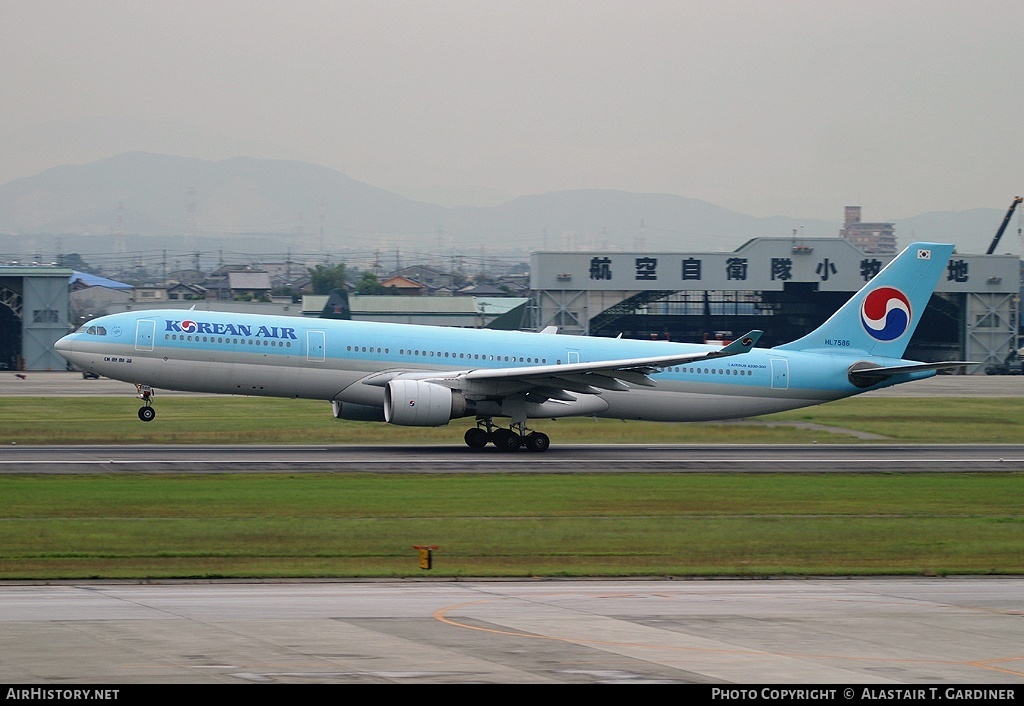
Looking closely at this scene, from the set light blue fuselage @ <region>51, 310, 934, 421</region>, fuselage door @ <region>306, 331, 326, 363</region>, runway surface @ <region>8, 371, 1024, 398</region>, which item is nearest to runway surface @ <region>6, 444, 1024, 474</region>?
light blue fuselage @ <region>51, 310, 934, 421</region>

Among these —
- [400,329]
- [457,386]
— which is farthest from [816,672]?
[400,329]

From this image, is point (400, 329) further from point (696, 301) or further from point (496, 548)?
point (696, 301)

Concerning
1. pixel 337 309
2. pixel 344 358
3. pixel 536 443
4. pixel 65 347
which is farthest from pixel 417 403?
pixel 337 309

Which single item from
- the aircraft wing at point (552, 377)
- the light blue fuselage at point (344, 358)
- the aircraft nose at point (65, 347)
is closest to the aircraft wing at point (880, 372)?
the light blue fuselage at point (344, 358)

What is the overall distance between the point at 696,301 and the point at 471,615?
8790cm

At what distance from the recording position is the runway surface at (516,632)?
38.4 ft

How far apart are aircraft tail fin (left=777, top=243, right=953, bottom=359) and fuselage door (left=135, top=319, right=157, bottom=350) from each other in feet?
71.0

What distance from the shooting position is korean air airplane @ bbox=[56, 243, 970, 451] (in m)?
36.7

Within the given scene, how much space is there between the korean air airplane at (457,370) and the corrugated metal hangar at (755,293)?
4966 cm

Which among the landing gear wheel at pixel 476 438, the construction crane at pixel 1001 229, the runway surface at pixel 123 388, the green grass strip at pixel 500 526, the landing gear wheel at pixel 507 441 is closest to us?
the green grass strip at pixel 500 526

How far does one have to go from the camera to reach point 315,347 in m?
37.0

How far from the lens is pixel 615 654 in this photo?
12.7m

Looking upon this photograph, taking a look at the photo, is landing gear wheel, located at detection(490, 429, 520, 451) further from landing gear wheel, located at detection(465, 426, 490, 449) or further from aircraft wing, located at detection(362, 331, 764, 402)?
aircraft wing, located at detection(362, 331, 764, 402)

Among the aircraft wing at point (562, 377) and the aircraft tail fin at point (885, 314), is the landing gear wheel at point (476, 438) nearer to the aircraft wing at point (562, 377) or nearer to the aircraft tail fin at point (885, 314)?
the aircraft wing at point (562, 377)
